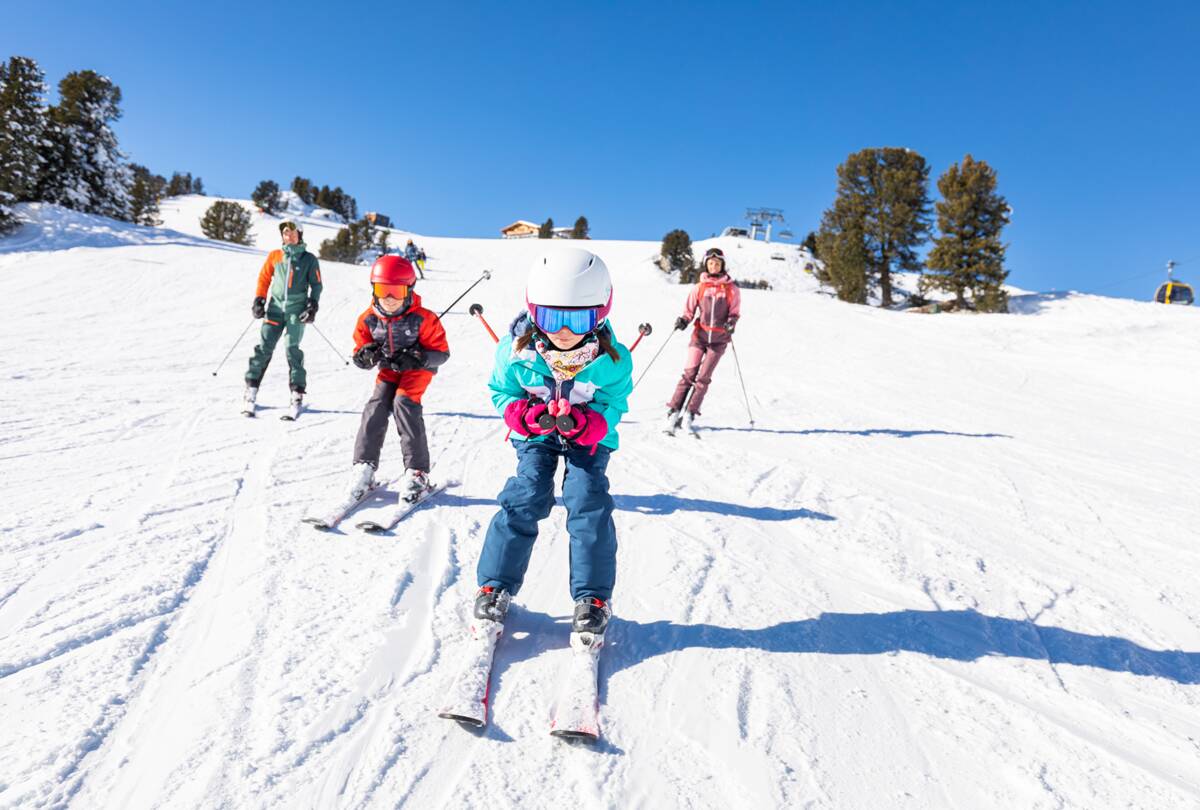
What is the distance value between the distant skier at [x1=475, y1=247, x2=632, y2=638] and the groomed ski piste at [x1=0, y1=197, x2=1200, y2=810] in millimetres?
321

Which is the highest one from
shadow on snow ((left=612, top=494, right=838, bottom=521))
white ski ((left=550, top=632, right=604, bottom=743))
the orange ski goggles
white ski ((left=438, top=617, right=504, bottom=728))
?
the orange ski goggles

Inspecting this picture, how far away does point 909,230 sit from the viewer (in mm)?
33594

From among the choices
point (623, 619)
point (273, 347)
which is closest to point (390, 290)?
point (623, 619)

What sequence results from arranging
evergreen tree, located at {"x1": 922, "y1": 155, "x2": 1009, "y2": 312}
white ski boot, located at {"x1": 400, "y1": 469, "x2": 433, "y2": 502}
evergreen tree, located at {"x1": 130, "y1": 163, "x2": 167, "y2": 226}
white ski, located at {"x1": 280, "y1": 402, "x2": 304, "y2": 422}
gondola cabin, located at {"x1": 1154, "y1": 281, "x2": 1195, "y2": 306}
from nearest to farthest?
white ski boot, located at {"x1": 400, "y1": 469, "x2": 433, "y2": 502} → white ski, located at {"x1": 280, "y1": 402, "x2": 304, "y2": 422} → evergreen tree, located at {"x1": 922, "y1": 155, "x2": 1009, "y2": 312} → gondola cabin, located at {"x1": 1154, "y1": 281, "x2": 1195, "y2": 306} → evergreen tree, located at {"x1": 130, "y1": 163, "x2": 167, "y2": 226}

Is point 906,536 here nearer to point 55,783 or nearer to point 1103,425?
point 55,783

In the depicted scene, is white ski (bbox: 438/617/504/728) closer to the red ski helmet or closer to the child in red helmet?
the child in red helmet

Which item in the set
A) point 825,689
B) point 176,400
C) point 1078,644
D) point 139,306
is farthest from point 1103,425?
point 139,306

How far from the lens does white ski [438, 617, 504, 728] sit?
223cm

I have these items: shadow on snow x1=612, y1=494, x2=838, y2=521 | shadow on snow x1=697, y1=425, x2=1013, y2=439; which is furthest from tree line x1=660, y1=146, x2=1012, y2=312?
shadow on snow x1=612, y1=494, x2=838, y2=521

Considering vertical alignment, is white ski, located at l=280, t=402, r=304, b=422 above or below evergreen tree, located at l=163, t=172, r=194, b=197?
below

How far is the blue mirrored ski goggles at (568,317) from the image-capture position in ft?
9.48

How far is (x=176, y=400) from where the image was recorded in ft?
22.9

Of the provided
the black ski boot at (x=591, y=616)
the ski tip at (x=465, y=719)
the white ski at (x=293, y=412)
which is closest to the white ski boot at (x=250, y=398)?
the white ski at (x=293, y=412)

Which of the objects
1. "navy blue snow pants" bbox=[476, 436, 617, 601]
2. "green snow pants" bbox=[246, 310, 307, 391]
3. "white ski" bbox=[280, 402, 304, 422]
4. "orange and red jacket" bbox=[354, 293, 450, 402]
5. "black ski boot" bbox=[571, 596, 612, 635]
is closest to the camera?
A: "black ski boot" bbox=[571, 596, 612, 635]
